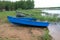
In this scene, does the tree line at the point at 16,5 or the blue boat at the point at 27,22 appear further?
the tree line at the point at 16,5

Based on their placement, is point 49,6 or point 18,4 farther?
point 49,6

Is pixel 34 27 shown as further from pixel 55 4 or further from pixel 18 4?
pixel 55 4

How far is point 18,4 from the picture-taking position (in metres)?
22.6

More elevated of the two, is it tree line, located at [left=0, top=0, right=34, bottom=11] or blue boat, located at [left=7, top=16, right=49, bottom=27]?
blue boat, located at [left=7, top=16, right=49, bottom=27]

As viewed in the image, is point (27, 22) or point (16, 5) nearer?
point (27, 22)

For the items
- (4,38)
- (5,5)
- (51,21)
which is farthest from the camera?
(5,5)

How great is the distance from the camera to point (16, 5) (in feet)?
73.9

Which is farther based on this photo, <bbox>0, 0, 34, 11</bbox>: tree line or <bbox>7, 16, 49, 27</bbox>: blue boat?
<bbox>0, 0, 34, 11</bbox>: tree line

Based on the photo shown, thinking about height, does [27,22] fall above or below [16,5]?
above

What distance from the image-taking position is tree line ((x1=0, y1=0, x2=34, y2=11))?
21.9 m

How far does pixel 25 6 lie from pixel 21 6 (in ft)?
1.54

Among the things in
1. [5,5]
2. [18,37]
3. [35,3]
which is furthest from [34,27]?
[35,3]

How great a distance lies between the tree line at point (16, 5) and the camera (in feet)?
71.8

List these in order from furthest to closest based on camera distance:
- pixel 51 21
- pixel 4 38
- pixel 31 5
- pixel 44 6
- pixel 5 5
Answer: pixel 44 6, pixel 31 5, pixel 5 5, pixel 51 21, pixel 4 38
